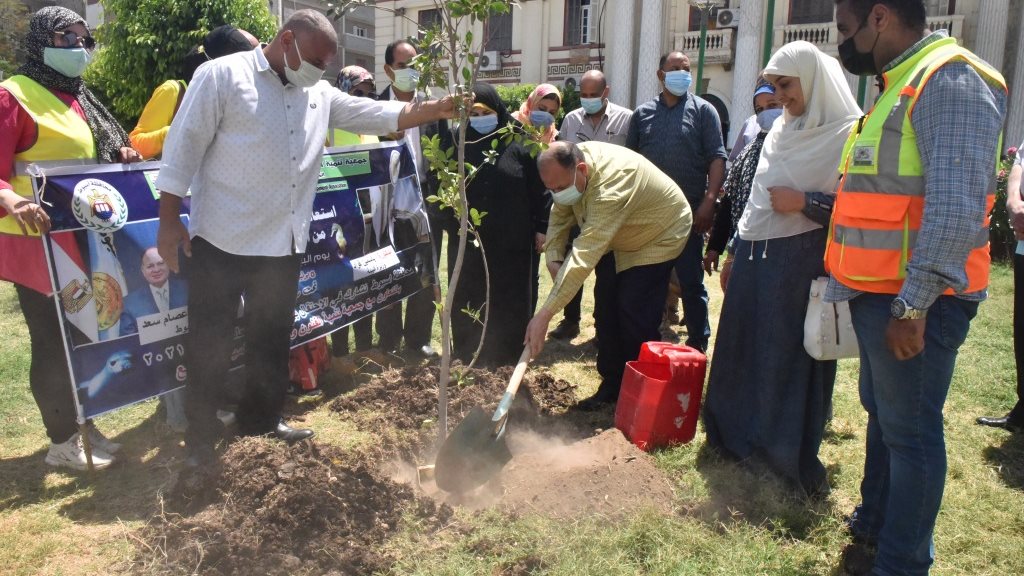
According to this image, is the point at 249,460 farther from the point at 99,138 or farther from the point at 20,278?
the point at 99,138

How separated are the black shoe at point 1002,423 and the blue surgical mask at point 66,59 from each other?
5029 millimetres

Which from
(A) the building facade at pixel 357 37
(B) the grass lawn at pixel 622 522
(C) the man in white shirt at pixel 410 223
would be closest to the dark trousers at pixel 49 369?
(B) the grass lawn at pixel 622 522

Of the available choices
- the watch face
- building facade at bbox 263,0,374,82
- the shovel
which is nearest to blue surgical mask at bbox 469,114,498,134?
the shovel

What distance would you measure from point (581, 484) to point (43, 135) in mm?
2825

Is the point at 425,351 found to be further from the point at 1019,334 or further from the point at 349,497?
the point at 1019,334

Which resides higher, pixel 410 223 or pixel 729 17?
pixel 729 17

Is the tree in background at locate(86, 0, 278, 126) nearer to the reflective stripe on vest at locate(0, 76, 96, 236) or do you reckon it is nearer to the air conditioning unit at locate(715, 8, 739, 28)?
the reflective stripe on vest at locate(0, 76, 96, 236)

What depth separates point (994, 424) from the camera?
13.5ft

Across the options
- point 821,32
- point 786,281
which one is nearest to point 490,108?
point 786,281

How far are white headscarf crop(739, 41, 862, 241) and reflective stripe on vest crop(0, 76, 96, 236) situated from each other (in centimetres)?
311

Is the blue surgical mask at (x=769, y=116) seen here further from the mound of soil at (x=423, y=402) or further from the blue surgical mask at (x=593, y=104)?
the mound of soil at (x=423, y=402)

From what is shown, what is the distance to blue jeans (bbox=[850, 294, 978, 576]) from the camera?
218 centimetres

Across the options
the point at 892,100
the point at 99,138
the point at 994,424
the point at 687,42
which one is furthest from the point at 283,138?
the point at 687,42

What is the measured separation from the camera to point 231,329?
134 inches
